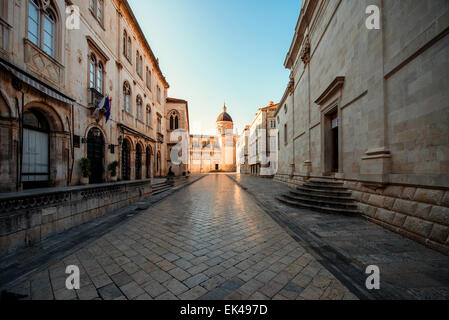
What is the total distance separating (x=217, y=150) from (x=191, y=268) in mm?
55412

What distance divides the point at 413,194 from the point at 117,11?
1866 centimetres

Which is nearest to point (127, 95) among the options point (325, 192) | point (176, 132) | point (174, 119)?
point (176, 132)

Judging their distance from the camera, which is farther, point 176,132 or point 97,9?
point 176,132

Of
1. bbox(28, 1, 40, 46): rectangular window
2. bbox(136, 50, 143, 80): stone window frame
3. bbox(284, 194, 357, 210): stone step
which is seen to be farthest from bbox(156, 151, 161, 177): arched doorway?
bbox(284, 194, 357, 210): stone step

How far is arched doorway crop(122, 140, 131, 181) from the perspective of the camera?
1323cm

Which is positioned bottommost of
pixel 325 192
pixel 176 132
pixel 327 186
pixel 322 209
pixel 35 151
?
pixel 322 209

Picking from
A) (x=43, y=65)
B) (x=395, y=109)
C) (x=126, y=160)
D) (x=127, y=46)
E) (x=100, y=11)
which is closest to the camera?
(x=395, y=109)

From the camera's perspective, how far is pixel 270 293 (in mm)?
2258

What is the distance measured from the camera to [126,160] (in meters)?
13.6

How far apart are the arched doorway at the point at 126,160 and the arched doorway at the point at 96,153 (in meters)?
2.65

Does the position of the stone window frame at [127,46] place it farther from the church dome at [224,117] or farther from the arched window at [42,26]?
the church dome at [224,117]

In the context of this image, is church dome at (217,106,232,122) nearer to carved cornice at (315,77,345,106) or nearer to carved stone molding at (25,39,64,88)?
carved cornice at (315,77,345,106)

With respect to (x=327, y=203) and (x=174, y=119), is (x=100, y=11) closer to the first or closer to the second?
(x=327, y=203)
